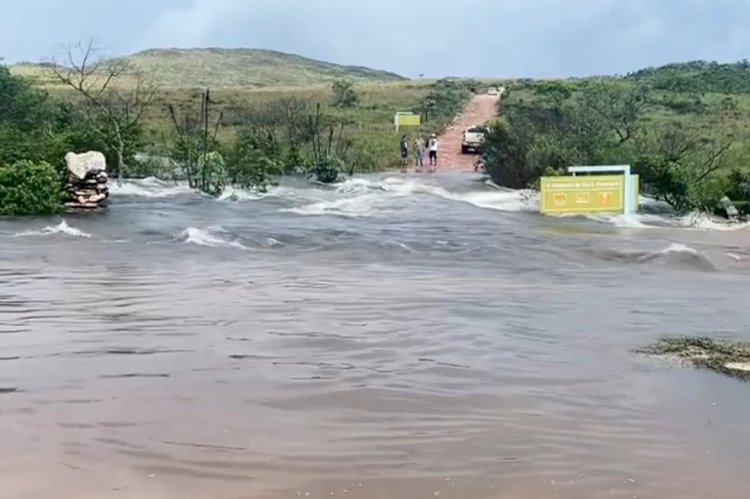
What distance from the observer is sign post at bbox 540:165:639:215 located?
19.9 m

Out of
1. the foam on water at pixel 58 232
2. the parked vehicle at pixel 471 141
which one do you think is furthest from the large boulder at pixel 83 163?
the parked vehicle at pixel 471 141

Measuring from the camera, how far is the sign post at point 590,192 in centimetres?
1988

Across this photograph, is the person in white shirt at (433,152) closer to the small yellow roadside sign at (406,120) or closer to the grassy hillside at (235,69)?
the small yellow roadside sign at (406,120)

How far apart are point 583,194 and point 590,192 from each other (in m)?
0.17

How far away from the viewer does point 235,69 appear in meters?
114

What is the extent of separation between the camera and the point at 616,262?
47.0 feet

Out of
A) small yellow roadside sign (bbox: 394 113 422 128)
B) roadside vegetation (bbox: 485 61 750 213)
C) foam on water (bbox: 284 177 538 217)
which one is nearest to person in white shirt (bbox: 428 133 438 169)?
roadside vegetation (bbox: 485 61 750 213)

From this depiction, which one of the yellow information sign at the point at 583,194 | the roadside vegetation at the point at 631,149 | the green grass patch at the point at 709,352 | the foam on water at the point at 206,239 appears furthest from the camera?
the roadside vegetation at the point at 631,149

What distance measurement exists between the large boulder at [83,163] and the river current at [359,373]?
134 inches

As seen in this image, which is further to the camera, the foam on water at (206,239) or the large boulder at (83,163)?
the large boulder at (83,163)

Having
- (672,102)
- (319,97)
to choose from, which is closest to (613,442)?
(672,102)

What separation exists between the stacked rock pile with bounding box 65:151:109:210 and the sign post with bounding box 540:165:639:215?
9.43 m

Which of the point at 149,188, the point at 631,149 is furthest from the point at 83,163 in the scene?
the point at 631,149

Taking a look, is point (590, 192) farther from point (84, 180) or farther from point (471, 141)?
point (471, 141)
